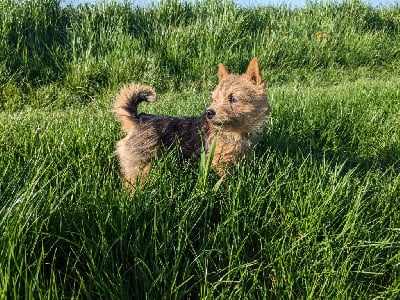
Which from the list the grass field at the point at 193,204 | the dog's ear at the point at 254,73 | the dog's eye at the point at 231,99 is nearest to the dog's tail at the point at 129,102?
the grass field at the point at 193,204

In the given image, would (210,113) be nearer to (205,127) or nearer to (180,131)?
(205,127)

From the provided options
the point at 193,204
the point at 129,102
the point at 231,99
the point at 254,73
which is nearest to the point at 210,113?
the point at 231,99

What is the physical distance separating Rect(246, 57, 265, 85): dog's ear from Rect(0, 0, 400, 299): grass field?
541 mm

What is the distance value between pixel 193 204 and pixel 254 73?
1.57m

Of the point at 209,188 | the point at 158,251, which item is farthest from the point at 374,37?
the point at 158,251

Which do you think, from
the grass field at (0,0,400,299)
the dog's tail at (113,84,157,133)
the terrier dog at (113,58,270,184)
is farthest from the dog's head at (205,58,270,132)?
the dog's tail at (113,84,157,133)

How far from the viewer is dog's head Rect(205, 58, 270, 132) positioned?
321 centimetres

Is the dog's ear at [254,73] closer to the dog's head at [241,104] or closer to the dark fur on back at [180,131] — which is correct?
the dog's head at [241,104]

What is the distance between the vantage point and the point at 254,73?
11.4 feet

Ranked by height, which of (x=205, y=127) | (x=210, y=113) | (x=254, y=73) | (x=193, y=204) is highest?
(x=254, y=73)

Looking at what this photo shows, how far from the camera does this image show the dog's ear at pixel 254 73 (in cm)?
345

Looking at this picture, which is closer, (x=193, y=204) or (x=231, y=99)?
(x=193, y=204)

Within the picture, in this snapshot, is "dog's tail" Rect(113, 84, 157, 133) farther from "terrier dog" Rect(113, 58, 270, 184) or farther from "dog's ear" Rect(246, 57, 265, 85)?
"dog's ear" Rect(246, 57, 265, 85)

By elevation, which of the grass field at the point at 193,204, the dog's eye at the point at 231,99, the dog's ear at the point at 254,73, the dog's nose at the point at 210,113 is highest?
the dog's ear at the point at 254,73
